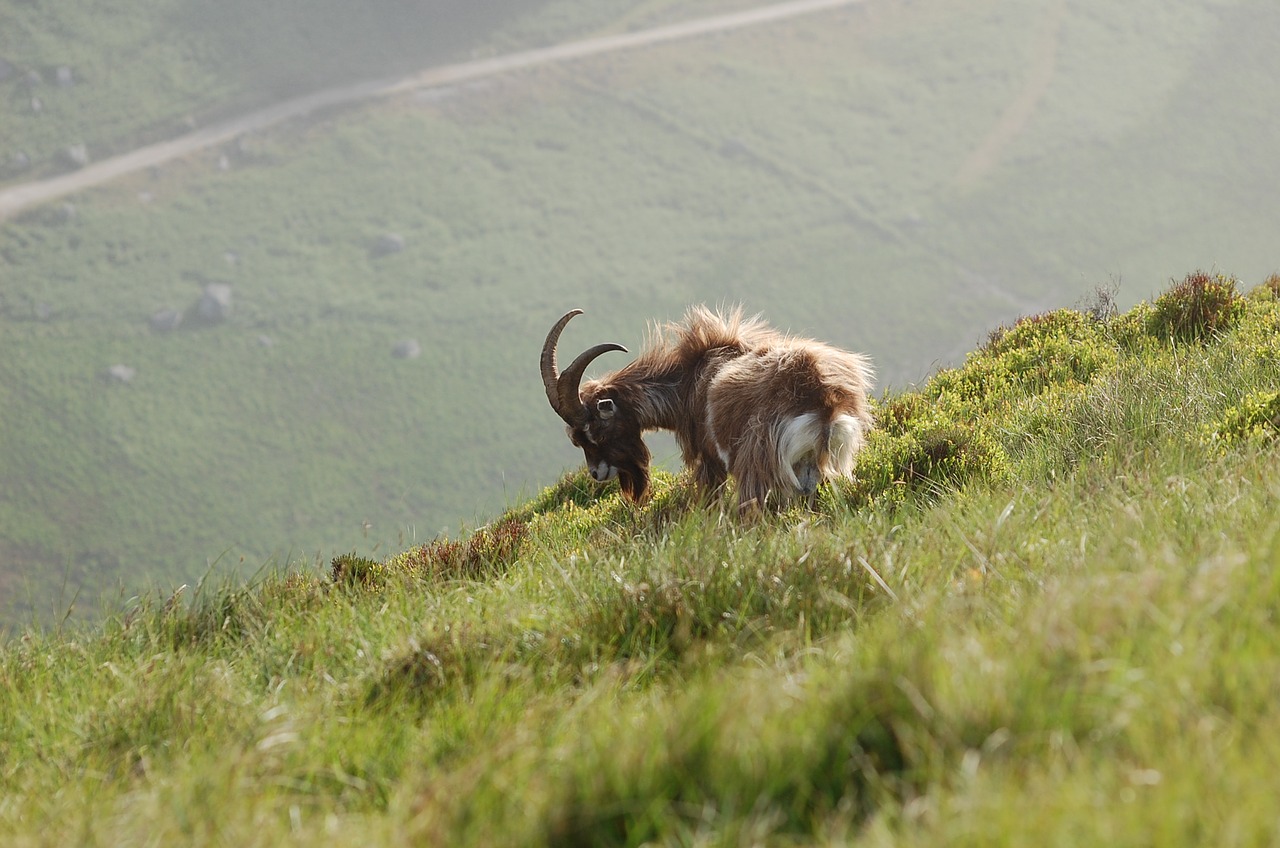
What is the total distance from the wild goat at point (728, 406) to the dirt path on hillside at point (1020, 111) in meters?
66.1

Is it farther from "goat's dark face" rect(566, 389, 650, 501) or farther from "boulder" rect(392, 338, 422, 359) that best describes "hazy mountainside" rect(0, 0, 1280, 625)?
"goat's dark face" rect(566, 389, 650, 501)

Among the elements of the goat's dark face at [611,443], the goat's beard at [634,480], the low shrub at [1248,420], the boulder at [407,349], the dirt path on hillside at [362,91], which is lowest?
the boulder at [407,349]

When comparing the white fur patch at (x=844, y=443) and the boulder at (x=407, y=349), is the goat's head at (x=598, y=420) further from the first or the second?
the boulder at (x=407, y=349)

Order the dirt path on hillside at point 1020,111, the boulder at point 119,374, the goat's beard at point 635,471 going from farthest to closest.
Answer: the dirt path on hillside at point 1020,111 → the boulder at point 119,374 → the goat's beard at point 635,471

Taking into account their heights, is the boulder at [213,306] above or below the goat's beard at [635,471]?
below

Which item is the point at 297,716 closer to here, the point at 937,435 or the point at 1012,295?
the point at 937,435

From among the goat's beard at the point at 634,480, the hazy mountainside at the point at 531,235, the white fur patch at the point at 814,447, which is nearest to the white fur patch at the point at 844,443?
the white fur patch at the point at 814,447

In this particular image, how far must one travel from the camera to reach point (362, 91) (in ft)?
240

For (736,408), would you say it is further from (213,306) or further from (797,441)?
(213,306)

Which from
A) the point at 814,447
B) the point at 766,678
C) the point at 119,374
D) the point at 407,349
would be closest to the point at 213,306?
the point at 119,374

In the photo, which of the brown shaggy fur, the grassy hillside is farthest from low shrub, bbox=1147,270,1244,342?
the brown shaggy fur

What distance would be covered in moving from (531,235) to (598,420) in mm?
59307

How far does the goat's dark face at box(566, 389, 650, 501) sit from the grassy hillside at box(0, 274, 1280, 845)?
187 centimetres

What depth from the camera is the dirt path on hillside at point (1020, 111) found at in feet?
236
